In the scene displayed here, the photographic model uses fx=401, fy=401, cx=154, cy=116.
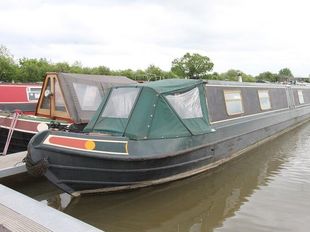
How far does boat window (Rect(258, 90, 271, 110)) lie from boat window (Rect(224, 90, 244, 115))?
190 centimetres

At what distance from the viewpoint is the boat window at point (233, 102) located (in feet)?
29.9

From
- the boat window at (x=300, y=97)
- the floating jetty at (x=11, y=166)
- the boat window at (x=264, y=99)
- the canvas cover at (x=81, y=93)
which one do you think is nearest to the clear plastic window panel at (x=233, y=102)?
the boat window at (x=264, y=99)

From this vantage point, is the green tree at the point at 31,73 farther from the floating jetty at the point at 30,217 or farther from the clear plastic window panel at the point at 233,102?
the floating jetty at the point at 30,217

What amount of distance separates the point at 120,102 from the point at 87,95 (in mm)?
2378

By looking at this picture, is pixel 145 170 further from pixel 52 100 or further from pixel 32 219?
pixel 52 100

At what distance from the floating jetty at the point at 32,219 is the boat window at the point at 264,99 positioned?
28.3ft

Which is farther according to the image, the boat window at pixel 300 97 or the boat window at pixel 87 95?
the boat window at pixel 300 97

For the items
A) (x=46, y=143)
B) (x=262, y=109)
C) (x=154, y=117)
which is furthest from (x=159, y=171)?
(x=262, y=109)

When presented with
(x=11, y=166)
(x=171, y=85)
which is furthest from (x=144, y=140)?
(x=11, y=166)

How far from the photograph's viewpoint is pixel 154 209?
235 inches

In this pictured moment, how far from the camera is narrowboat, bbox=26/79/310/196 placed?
5.86 metres

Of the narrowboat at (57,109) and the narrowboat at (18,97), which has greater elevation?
the narrowboat at (18,97)

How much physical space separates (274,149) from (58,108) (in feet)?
19.0

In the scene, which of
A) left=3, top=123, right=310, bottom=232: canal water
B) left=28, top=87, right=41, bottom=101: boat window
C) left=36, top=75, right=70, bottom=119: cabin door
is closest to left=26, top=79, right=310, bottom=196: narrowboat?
left=3, top=123, right=310, bottom=232: canal water
